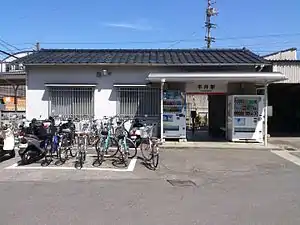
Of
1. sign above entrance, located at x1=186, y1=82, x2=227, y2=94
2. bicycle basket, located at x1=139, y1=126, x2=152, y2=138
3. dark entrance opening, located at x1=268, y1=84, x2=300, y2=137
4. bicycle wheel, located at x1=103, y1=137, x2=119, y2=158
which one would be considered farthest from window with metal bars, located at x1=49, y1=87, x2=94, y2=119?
dark entrance opening, located at x1=268, y1=84, x2=300, y2=137

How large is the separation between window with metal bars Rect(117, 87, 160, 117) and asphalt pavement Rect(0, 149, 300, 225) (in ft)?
17.7

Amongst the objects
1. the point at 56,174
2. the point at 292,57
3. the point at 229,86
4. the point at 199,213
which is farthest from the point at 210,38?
the point at 199,213

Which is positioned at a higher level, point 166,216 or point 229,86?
point 229,86

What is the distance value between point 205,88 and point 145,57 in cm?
336

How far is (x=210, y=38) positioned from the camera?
151 feet

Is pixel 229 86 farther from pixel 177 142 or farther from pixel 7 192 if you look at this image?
pixel 7 192

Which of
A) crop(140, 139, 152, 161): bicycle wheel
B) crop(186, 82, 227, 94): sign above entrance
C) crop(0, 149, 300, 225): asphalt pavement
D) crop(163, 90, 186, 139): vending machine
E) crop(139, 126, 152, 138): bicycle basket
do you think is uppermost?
crop(186, 82, 227, 94): sign above entrance

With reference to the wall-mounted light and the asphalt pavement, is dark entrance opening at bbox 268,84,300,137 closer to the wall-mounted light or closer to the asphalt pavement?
the wall-mounted light

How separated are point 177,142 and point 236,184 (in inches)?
293

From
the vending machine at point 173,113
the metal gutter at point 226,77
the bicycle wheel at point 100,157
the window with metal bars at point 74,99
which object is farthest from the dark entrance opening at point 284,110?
the bicycle wheel at point 100,157

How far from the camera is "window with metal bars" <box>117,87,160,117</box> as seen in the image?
17.2m

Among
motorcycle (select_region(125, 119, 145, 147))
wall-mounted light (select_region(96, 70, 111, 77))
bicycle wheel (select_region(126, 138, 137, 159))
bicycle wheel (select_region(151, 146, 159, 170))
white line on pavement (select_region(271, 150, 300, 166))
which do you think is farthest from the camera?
wall-mounted light (select_region(96, 70, 111, 77))

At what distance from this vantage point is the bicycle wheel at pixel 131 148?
38.2ft

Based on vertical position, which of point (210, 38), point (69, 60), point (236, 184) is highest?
point (210, 38)
